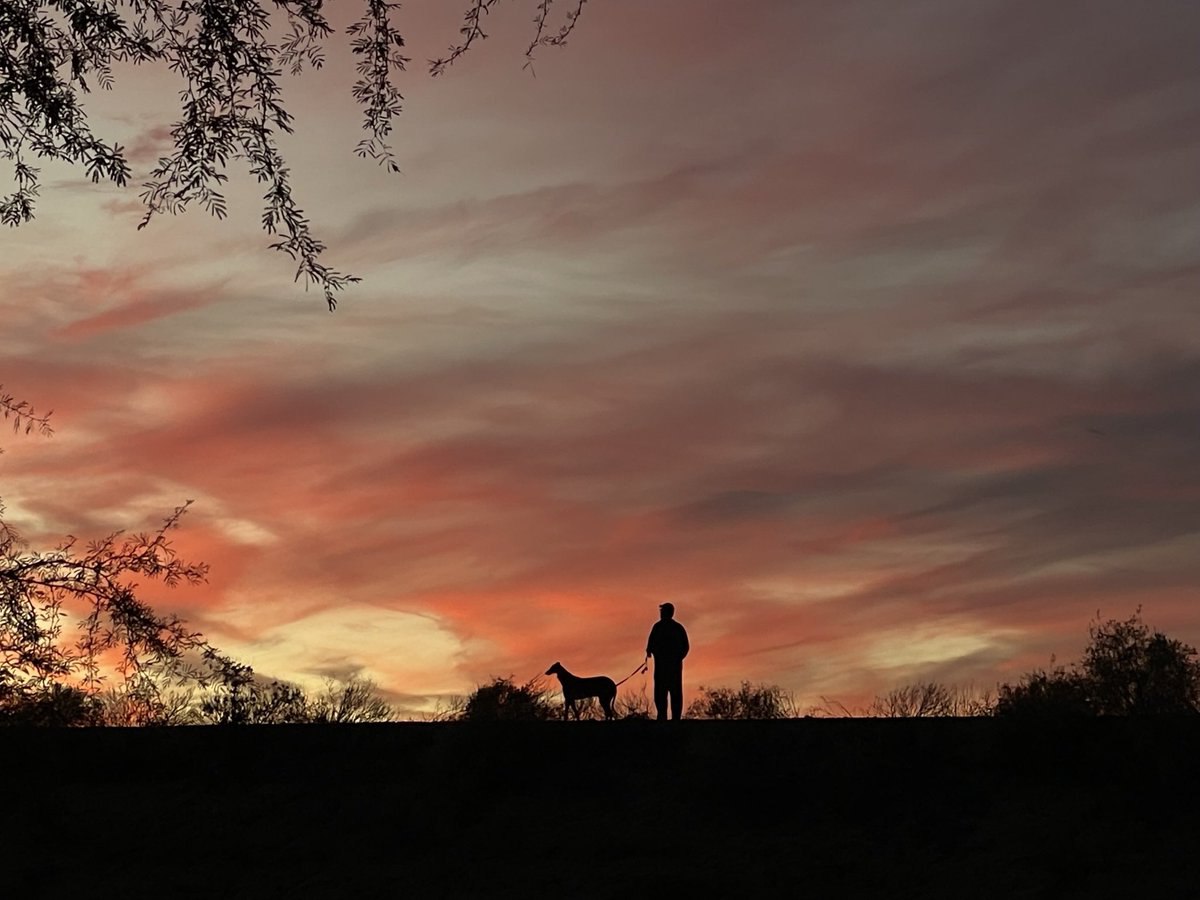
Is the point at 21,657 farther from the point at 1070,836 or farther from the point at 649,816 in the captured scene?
the point at 1070,836

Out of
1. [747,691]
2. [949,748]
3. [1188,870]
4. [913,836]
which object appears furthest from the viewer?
[747,691]

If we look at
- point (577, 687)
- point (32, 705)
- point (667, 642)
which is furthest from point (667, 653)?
point (32, 705)

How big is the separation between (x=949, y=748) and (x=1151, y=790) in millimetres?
2642

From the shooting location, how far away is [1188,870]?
1656cm

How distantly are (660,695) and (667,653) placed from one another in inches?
31.2

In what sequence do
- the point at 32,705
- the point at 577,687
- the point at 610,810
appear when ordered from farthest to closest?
the point at 577,687, the point at 610,810, the point at 32,705

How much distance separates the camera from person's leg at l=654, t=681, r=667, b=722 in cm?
2281

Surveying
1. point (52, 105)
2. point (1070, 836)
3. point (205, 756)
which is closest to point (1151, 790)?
point (1070, 836)

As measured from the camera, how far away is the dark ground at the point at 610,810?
670 inches

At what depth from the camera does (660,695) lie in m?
22.9

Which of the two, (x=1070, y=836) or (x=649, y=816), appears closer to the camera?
(x=1070, y=836)

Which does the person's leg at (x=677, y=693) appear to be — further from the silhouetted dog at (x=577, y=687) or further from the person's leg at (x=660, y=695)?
the silhouetted dog at (x=577, y=687)

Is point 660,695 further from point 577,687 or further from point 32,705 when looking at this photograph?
point 32,705

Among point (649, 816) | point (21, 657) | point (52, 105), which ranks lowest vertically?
point (649, 816)
